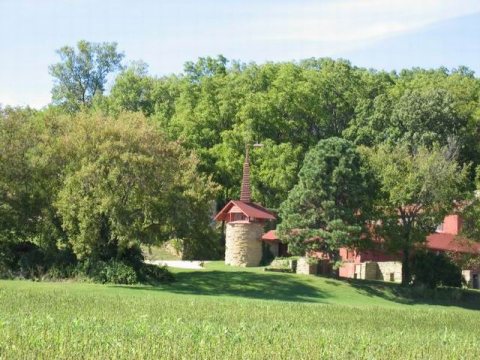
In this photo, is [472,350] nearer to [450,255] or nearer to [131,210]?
[131,210]

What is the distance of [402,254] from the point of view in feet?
167

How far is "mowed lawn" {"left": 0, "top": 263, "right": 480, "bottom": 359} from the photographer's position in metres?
13.7

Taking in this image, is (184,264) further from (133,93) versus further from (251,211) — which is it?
(133,93)

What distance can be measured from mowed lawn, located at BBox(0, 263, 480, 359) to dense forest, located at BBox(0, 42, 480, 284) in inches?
185

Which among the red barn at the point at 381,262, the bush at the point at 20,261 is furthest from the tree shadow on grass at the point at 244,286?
the red barn at the point at 381,262

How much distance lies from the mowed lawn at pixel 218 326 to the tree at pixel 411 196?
20.1 ft

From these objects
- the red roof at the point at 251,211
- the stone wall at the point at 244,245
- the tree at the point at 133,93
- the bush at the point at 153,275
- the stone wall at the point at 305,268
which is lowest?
the bush at the point at 153,275

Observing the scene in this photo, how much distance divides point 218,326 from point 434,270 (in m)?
33.1

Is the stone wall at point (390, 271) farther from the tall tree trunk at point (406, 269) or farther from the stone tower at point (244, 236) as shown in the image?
the stone tower at point (244, 236)

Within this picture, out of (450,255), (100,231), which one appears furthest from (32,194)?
(450,255)

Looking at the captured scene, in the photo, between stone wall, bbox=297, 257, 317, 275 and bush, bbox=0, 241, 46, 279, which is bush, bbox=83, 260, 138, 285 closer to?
Answer: bush, bbox=0, 241, 46, 279

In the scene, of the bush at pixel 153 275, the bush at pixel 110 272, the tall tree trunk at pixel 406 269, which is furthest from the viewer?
the tall tree trunk at pixel 406 269

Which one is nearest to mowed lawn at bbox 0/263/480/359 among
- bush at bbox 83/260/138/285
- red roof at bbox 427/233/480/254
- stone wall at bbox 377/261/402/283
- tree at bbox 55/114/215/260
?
bush at bbox 83/260/138/285

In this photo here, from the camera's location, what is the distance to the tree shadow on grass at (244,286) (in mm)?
39000
